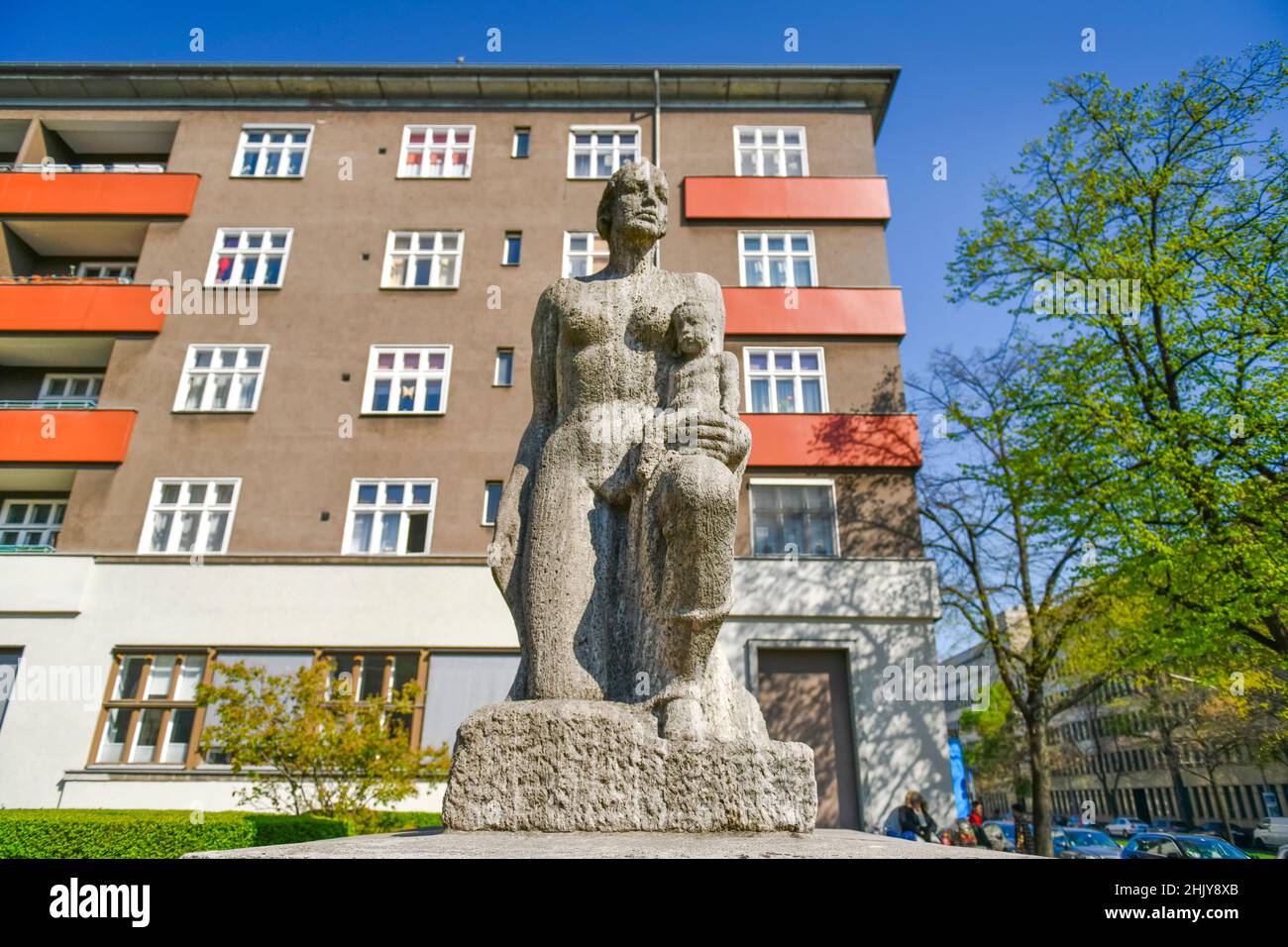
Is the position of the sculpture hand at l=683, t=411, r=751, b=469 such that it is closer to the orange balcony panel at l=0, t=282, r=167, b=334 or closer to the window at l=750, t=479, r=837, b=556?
the window at l=750, t=479, r=837, b=556

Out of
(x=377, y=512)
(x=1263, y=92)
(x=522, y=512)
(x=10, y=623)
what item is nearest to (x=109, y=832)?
(x=522, y=512)

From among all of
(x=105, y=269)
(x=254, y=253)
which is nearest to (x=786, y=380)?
(x=254, y=253)

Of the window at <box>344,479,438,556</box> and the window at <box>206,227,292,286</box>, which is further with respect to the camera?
the window at <box>206,227,292,286</box>

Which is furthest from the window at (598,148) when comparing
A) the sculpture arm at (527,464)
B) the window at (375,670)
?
the sculpture arm at (527,464)

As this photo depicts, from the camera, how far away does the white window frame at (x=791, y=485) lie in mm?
19062

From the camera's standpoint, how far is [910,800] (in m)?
14.7

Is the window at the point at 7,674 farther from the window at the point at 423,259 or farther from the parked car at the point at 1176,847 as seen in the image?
the parked car at the point at 1176,847

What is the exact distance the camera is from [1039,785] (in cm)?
1775

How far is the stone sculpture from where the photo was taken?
3.23 meters

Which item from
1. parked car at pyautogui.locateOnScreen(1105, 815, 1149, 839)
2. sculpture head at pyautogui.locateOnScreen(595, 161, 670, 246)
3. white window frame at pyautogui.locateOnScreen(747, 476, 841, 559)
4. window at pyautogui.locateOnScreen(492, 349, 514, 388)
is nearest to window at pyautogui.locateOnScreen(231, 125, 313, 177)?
window at pyautogui.locateOnScreen(492, 349, 514, 388)

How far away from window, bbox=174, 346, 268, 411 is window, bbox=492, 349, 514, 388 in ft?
20.1

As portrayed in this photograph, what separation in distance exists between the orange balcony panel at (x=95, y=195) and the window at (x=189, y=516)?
8623mm
